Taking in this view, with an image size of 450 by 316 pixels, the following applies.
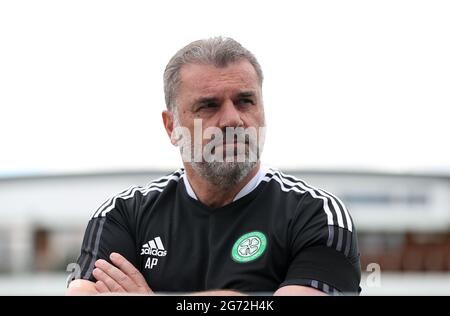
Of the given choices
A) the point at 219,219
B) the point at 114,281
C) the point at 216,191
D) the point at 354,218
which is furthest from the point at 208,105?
the point at 354,218

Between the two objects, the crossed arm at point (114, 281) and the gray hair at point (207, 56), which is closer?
the crossed arm at point (114, 281)

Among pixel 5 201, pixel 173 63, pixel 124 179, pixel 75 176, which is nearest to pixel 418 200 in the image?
pixel 124 179

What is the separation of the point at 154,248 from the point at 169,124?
29.7 inches

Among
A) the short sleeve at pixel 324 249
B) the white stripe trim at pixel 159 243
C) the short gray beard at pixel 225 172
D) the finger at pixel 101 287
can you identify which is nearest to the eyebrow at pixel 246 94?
the short gray beard at pixel 225 172

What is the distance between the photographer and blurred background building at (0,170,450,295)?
13.5 metres

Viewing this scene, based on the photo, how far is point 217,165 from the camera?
9.87 feet

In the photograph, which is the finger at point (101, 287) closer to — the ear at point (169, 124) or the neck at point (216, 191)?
the neck at point (216, 191)

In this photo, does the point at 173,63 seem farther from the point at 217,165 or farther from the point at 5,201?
the point at 5,201

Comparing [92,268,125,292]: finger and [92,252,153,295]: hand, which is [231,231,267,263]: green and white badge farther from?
[92,268,125,292]: finger

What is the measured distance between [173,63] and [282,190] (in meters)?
0.89

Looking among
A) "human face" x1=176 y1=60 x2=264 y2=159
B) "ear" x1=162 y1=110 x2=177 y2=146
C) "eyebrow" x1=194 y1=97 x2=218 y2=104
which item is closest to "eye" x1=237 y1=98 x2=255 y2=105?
"human face" x1=176 y1=60 x2=264 y2=159

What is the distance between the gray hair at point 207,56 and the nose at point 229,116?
0.23m

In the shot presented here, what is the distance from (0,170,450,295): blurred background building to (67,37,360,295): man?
912 centimetres

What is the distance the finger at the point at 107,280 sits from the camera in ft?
9.14
